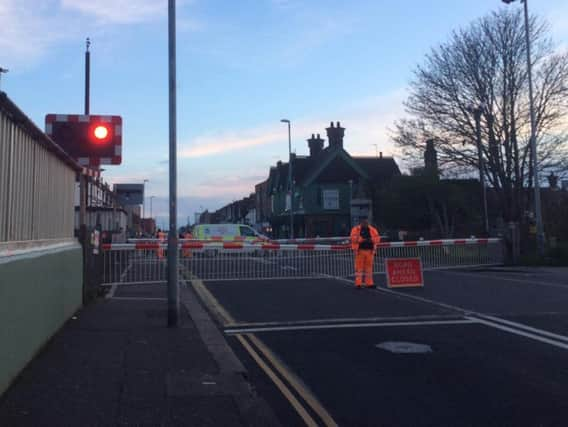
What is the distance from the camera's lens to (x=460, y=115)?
2830 centimetres

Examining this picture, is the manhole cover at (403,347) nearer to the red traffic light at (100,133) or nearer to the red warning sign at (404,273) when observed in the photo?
the red traffic light at (100,133)

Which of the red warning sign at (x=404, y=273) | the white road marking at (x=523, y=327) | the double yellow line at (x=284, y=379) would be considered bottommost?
the double yellow line at (x=284, y=379)

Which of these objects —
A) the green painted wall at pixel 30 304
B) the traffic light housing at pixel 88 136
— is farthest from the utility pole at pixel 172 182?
the traffic light housing at pixel 88 136

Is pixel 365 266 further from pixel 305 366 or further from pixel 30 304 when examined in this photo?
pixel 30 304

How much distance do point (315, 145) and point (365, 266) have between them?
48795 mm

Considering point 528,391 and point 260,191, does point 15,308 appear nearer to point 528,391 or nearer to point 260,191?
point 528,391

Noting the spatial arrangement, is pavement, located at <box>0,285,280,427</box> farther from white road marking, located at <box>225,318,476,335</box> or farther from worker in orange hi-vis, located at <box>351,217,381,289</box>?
worker in orange hi-vis, located at <box>351,217,381,289</box>

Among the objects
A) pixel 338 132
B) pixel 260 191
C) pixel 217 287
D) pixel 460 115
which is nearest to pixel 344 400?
pixel 217 287

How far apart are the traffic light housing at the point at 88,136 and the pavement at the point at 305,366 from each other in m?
2.70

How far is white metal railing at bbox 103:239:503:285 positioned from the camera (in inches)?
690

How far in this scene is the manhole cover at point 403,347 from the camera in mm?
8094

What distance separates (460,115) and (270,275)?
1379cm

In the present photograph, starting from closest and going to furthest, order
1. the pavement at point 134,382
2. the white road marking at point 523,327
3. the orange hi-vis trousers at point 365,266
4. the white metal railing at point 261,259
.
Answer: the pavement at point 134,382
the white road marking at point 523,327
the orange hi-vis trousers at point 365,266
the white metal railing at point 261,259

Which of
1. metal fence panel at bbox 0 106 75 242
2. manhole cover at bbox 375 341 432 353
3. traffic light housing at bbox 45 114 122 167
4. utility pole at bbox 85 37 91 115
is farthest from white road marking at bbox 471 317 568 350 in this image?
utility pole at bbox 85 37 91 115
